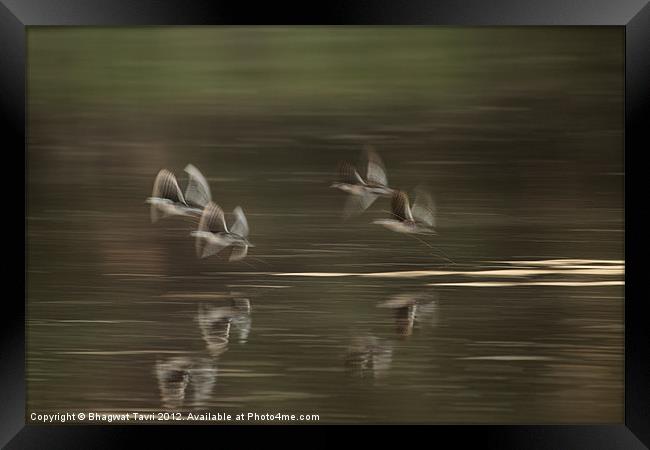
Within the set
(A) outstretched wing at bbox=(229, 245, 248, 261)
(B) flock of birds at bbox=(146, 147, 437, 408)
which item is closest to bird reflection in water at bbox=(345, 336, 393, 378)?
(B) flock of birds at bbox=(146, 147, 437, 408)

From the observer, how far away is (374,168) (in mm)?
1137

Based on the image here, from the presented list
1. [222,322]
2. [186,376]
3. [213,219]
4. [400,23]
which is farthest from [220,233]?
[400,23]

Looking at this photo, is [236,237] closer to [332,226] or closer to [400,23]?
[332,226]

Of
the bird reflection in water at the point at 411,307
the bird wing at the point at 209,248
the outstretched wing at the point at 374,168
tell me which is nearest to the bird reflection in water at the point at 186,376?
the bird wing at the point at 209,248

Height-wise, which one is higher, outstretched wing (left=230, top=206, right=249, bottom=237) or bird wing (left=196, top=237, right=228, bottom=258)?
outstretched wing (left=230, top=206, right=249, bottom=237)

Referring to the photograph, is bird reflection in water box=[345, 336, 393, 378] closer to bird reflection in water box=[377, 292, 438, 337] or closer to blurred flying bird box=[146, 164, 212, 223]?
bird reflection in water box=[377, 292, 438, 337]

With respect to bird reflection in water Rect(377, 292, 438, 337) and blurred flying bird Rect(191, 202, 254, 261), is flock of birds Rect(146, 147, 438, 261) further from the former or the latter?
bird reflection in water Rect(377, 292, 438, 337)

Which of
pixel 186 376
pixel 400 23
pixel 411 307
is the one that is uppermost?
pixel 400 23

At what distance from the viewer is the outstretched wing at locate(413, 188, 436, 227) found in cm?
114

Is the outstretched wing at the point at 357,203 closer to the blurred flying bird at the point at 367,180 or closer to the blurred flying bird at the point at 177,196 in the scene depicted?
the blurred flying bird at the point at 367,180

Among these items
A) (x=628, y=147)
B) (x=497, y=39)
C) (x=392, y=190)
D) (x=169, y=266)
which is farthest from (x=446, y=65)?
(x=169, y=266)

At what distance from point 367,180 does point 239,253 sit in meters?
0.26

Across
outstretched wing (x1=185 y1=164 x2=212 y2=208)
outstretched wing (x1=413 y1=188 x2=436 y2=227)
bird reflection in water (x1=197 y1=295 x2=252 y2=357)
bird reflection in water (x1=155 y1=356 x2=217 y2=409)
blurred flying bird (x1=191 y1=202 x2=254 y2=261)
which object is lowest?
bird reflection in water (x1=155 y1=356 x2=217 y2=409)

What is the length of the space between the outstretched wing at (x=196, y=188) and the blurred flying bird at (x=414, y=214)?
32 centimetres
